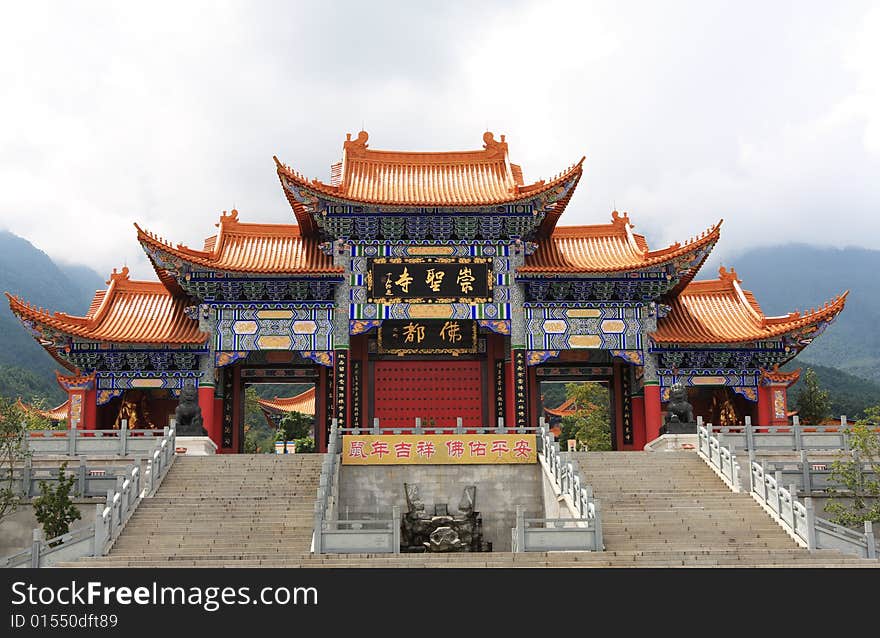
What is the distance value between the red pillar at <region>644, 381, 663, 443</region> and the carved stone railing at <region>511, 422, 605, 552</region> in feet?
22.8

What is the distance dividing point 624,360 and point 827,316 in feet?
18.5

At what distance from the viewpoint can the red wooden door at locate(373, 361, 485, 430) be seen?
88.3 ft

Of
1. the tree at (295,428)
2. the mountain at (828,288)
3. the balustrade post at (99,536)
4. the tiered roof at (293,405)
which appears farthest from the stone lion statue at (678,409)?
the mountain at (828,288)

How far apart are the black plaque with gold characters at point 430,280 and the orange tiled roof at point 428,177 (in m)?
1.61

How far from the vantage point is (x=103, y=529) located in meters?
15.8

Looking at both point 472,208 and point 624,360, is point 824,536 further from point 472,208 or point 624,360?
point 472,208

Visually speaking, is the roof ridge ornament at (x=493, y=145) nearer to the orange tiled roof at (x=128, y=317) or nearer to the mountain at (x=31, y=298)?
the orange tiled roof at (x=128, y=317)

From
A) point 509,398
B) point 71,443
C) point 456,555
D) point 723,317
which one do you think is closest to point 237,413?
point 71,443

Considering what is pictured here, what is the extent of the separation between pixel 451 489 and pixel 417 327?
7.16m

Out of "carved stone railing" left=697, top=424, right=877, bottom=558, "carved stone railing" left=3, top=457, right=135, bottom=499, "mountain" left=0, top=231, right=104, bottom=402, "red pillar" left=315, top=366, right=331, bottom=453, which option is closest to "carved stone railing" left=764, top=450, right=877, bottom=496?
"carved stone railing" left=697, top=424, right=877, bottom=558

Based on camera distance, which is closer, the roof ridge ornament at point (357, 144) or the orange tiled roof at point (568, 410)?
the roof ridge ornament at point (357, 144)

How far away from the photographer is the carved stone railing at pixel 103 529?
14.7m

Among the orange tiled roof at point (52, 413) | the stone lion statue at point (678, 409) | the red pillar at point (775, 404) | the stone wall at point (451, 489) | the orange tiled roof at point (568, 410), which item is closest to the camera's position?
the stone wall at point (451, 489)

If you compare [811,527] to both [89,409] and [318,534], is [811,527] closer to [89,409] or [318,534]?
[318,534]
